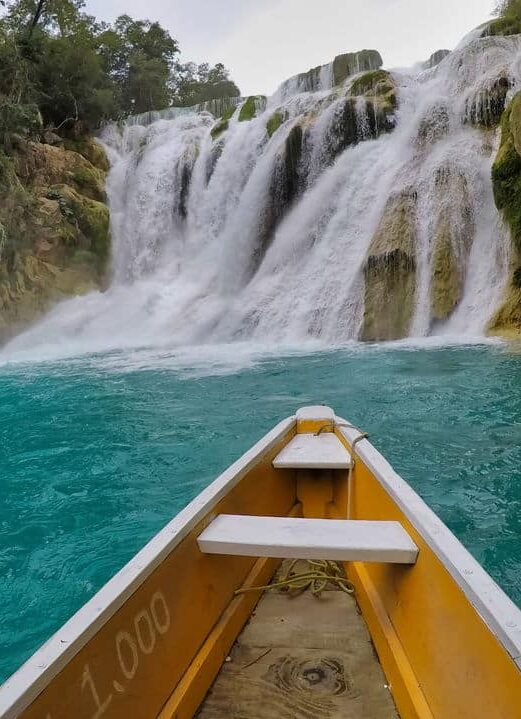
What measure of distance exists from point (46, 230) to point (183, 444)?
47.4 ft

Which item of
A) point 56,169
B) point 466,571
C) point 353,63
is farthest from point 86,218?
point 466,571

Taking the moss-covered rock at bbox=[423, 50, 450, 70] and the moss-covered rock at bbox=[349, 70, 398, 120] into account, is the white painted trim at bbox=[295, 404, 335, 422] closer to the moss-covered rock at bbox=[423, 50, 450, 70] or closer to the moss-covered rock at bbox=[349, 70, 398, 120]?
the moss-covered rock at bbox=[349, 70, 398, 120]

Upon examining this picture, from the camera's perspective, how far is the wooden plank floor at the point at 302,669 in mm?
1894

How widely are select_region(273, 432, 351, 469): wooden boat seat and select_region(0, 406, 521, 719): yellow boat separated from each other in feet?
0.84

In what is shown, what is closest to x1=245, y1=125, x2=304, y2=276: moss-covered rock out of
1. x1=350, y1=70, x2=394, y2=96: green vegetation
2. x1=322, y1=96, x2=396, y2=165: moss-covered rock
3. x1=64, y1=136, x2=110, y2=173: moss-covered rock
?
x1=322, y1=96, x2=396, y2=165: moss-covered rock

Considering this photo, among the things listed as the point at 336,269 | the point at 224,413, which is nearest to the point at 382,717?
the point at 224,413

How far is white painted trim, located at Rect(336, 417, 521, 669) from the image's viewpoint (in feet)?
4.53

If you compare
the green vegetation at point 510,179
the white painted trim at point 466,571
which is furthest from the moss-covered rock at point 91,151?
the white painted trim at point 466,571

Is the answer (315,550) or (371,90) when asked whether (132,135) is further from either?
(315,550)

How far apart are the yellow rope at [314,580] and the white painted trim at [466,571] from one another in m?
0.54

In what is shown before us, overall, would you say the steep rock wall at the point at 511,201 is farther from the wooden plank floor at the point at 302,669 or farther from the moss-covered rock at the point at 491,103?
the wooden plank floor at the point at 302,669

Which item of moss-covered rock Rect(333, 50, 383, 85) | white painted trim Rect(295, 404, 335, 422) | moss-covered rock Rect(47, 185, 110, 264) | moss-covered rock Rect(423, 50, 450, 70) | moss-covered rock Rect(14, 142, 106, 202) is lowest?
white painted trim Rect(295, 404, 335, 422)

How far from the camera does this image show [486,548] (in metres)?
3.67

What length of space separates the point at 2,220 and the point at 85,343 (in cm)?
475
